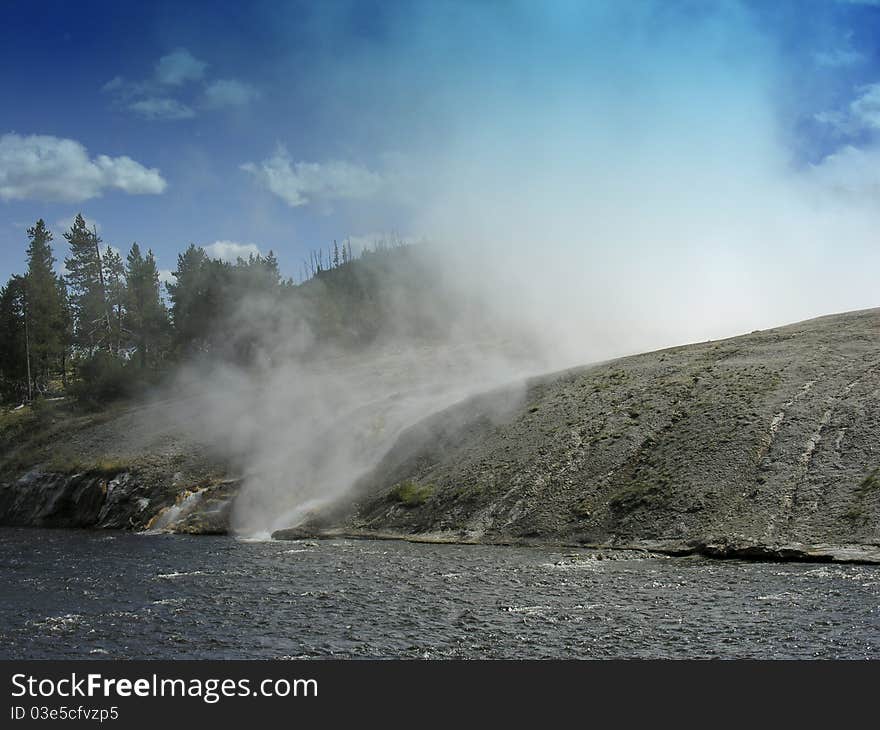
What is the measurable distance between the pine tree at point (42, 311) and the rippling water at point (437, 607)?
7093 centimetres

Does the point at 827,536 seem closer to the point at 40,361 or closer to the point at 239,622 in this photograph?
the point at 239,622

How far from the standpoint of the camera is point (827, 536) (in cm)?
3359

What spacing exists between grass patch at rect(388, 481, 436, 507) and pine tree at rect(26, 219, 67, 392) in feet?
234

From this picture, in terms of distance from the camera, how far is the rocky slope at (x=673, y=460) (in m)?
36.1

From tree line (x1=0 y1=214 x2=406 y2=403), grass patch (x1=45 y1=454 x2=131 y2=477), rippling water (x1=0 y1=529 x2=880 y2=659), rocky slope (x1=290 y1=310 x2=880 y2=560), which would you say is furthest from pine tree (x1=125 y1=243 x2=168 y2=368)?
rippling water (x1=0 y1=529 x2=880 y2=659)

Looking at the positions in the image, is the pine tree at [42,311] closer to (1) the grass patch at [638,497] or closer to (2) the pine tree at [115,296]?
(2) the pine tree at [115,296]

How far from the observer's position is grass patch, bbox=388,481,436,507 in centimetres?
4641

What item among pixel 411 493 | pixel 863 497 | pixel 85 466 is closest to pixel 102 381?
pixel 85 466

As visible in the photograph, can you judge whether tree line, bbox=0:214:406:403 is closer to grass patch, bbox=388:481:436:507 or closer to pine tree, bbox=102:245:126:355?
pine tree, bbox=102:245:126:355

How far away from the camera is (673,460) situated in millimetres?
42031

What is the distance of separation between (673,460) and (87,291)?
9397cm

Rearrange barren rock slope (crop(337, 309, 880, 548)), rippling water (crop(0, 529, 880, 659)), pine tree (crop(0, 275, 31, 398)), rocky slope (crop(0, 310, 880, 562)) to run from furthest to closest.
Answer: pine tree (crop(0, 275, 31, 398))
barren rock slope (crop(337, 309, 880, 548))
rocky slope (crop(0, 310, 880, 562))
rippling water (crop(0, 529, 880, 659))

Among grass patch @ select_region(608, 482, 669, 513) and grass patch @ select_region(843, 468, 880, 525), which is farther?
grass patch @ select_region(608, 482, 669, 513)
